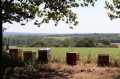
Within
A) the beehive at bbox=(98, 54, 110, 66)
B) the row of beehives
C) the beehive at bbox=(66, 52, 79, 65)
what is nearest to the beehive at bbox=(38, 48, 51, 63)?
the row of beehives

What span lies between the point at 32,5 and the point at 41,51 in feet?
9.07

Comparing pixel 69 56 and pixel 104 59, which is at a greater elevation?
pixel 69 56

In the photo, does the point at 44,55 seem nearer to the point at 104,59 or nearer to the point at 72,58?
the point at 72,58

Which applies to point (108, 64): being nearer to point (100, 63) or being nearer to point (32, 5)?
point (100, 63)

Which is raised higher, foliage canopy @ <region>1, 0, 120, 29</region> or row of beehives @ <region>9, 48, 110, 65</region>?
foliage canopy @ <region>1, 0, 120, 29</region>

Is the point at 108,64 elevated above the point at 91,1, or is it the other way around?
the point at 91,1

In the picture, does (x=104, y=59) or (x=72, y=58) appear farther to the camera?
(x=72, y=58)

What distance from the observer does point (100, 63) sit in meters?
9.40

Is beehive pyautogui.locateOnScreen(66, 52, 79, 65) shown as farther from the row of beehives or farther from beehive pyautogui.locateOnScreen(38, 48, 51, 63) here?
beehive pyautogui.locateOnScreen(38, 48, 51, 63)

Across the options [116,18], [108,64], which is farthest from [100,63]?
Result: [116,18]

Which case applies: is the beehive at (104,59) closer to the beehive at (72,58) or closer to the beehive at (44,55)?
the beehive at (72,58)

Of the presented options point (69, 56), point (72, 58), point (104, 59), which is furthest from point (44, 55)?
point (104, 59)

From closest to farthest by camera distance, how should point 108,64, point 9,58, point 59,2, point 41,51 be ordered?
1. point 59,2
2. point 9,58
3. point 108,64
4. point 41,51

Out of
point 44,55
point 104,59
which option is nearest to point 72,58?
point 44,55
